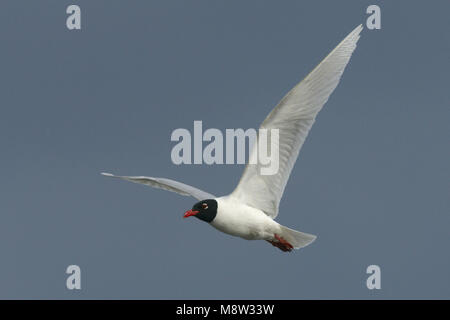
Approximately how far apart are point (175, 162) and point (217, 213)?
1238 millimetres

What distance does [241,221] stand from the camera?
23047 millimetres

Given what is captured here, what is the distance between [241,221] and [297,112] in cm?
215

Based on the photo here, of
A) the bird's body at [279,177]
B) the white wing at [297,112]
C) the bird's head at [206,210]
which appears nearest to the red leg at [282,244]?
the bird's body at [279,177]

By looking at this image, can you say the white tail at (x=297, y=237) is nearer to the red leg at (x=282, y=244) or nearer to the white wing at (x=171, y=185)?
the red leg at (x=282, y=244)

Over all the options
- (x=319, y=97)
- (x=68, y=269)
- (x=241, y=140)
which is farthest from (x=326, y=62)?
(x=68, y=269)

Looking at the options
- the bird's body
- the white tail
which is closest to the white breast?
the bird's body

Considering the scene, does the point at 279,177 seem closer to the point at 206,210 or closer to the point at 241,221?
the point at 241,221

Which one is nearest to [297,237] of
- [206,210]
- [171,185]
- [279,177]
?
[279,177]

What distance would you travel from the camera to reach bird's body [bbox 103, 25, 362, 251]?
74.7 feet

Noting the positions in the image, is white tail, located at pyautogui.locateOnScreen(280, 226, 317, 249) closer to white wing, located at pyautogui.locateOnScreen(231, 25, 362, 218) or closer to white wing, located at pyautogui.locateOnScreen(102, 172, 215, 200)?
white wing, located at pyautogui.locateOnScreen(231, 25, 362, 218)

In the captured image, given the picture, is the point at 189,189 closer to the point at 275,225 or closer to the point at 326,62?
the point at 275,225

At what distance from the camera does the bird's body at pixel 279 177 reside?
2277 centimetres

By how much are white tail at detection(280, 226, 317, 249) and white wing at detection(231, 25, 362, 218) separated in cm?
91

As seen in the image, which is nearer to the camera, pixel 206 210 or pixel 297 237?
pixel 206 210
